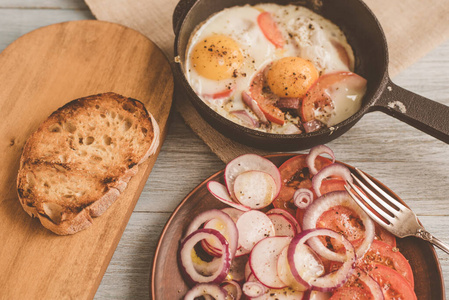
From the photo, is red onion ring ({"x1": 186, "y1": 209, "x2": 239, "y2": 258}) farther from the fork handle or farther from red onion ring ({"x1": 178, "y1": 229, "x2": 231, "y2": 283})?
the fork handle

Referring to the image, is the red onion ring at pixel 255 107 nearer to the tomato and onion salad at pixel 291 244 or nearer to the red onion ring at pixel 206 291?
the tomato and onion salad at pixel 291 244

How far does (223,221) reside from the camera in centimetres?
193

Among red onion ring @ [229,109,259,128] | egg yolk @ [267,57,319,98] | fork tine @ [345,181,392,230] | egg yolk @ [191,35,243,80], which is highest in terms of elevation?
egg yolk @ [191,35,243,80]

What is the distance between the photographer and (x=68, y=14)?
2.79 metres

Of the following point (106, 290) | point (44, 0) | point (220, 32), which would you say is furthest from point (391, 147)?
point (44, 0)

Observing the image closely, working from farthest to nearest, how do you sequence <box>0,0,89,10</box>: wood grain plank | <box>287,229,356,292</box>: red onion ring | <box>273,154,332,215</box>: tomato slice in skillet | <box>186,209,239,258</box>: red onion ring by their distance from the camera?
<box>0,0,89,10</box>: wood grain plank
<box>273,154,332,215</box>: tomato slice in skillet
<box>186,209,239,258</box>: red onion ring
<box>287,229,356,292</box>: red onion ring

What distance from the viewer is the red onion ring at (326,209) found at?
1.87 meters

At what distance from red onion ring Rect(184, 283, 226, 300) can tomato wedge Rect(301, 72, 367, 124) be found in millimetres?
1049

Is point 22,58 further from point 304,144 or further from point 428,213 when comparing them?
point 428,213

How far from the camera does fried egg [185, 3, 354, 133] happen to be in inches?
89.7

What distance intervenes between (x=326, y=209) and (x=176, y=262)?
2.59 feet

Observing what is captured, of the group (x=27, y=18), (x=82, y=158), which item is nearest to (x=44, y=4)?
(x=27, y=18)

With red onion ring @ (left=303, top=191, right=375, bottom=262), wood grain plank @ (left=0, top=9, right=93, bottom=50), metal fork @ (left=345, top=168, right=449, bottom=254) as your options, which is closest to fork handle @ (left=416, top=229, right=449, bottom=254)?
metal fork @ (left=345, top=168, right=449, bottom=254)

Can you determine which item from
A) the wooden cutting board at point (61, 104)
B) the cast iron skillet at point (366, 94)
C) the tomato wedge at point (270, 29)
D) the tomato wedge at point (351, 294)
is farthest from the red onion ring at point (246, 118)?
the tomato wedge at point (351, 294)
